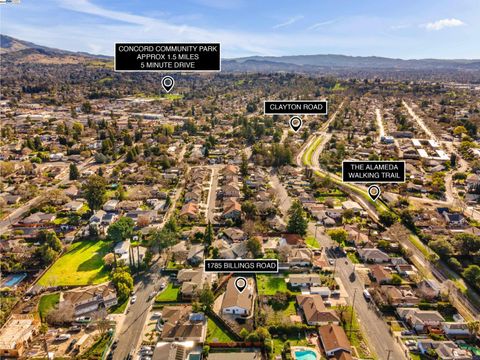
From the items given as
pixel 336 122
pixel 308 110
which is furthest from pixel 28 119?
pixel 308 110

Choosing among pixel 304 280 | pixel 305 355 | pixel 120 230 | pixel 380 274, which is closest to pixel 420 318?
pixel 380 274

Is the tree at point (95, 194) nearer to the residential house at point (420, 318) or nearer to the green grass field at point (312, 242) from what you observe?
the green grass field at point (312, 242)

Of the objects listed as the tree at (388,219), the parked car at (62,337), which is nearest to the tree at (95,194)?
the parked car at (62,337)

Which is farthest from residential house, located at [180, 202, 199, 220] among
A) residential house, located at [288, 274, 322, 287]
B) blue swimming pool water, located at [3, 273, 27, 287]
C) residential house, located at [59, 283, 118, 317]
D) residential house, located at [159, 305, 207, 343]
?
blue swimming pool water, located at [3, 273, 27, 287]

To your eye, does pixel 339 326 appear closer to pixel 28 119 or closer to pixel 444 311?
pixel 444 311

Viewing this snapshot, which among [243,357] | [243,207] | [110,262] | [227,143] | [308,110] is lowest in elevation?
[243,357]
